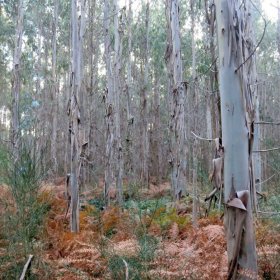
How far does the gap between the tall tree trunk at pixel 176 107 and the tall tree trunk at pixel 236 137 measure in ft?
16.1

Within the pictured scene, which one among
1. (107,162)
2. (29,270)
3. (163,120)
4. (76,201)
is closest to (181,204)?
(107,162)

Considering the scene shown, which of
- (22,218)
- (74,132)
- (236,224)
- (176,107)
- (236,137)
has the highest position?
(176,107)

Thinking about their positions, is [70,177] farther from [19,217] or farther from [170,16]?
[170,16]

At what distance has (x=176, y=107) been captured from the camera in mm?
7609

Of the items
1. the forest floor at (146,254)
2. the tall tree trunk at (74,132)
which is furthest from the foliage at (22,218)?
the tall tree trunk at (74,132)

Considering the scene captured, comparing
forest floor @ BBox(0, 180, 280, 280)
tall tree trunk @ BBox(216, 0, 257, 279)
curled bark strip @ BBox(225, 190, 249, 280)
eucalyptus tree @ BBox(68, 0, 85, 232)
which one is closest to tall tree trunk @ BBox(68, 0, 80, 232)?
eucalyptus tree @ BBox(68, 0, 85, 232)

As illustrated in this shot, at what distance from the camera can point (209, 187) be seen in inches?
215

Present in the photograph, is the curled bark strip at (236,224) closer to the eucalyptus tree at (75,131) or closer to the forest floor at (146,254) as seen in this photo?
the forest floor at (146,254)

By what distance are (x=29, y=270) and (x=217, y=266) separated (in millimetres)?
1572

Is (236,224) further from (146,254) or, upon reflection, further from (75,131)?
(75,131)

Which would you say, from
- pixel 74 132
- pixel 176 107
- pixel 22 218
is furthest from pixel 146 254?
pixel 176 107

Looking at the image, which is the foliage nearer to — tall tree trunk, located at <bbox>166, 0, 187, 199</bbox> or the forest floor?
the forest floor

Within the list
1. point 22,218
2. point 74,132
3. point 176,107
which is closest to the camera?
point 22,218

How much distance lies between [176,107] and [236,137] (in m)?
5.27
